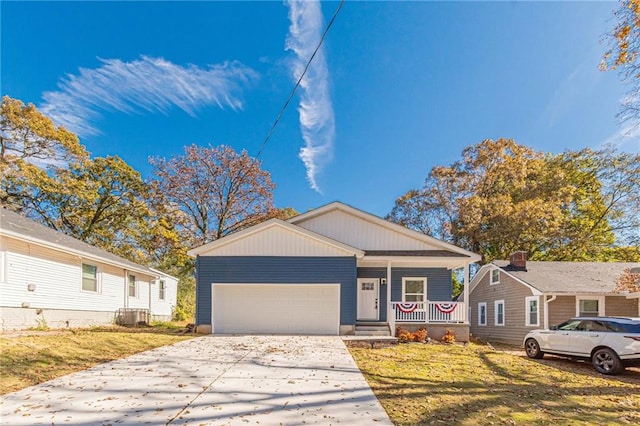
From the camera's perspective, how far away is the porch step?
13.9m

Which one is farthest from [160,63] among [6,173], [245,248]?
[6,173]

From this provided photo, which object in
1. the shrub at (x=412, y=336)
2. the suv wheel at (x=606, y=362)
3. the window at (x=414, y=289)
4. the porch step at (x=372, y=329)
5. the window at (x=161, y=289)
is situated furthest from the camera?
the window at (x=161, y=289)

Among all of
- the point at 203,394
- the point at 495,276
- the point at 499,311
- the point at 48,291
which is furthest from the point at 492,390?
the point at 495,276

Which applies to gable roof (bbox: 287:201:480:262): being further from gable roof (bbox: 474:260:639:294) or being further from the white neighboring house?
the white neighboring house

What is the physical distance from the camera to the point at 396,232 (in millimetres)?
16359

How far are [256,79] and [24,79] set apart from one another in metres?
12.4

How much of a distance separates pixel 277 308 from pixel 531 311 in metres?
11.7

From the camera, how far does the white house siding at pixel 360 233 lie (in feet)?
53.2

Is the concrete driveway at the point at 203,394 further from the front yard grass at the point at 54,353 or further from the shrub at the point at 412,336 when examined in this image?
the shrub at the point at 412,336

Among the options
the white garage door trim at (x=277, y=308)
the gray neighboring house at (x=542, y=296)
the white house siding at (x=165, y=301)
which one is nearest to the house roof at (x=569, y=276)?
the gray neighboring house at (x=542, y=296)

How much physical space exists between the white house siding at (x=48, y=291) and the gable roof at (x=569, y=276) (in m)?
19.0

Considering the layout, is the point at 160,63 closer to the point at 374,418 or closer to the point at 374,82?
the point at 374,82

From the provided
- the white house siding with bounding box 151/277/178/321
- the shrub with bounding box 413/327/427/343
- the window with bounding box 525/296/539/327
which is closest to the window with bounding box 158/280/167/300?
the white house siding with bounding box 151/277/178/321

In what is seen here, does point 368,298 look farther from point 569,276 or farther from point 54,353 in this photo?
point 54,353
